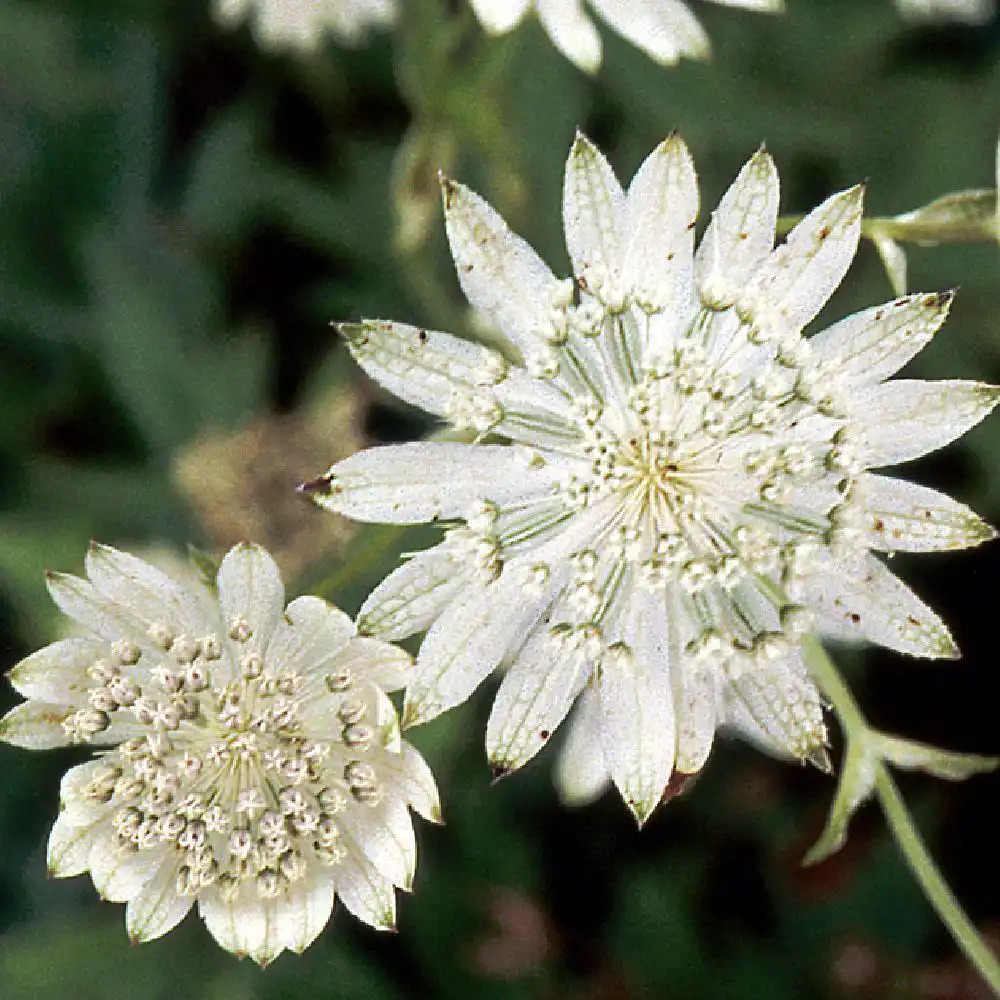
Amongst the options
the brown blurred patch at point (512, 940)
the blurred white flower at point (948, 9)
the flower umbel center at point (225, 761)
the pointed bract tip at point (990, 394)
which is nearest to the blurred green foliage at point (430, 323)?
the brown blurred patch at point (512, 940)

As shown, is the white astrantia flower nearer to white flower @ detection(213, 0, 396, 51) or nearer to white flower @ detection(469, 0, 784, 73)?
white flower @ detection(469, 0, 784, 73)

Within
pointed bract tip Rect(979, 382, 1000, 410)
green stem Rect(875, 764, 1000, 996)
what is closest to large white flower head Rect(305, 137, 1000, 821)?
pointed bract tip Rect(979, 382, 1000, 410)

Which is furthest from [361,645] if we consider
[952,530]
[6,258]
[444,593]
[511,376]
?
[6,258]

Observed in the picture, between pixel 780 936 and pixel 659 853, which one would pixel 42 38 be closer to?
pixel 659 853

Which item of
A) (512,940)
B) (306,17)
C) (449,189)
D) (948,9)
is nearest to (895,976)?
(512,940)

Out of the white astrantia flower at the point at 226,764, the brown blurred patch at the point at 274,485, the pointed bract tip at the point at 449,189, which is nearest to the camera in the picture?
the pointed bract tip at the point at 449,189

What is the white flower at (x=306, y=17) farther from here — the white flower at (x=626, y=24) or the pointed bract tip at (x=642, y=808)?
the pointed bract tip at (x=642, y=808)

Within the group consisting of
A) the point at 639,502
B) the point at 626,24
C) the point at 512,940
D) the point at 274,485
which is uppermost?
the point at 626,24

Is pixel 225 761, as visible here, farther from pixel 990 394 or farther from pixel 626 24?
pixel 626 24
